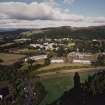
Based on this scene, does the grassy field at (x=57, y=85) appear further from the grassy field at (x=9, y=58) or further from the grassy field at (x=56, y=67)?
the grassy field at (x=9, y=58)

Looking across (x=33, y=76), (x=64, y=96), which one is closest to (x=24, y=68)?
(x=33, y=76)

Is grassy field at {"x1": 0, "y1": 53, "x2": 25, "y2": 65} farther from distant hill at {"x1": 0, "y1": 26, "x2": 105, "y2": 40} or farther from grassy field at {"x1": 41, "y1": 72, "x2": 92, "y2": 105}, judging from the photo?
grassy field at {"x1": 41, "y1": 72, "x2": 92, "y2": 105}

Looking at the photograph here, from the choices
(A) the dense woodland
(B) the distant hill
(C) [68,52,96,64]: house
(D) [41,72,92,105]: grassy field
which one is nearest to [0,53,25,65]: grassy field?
(B) the distant hill

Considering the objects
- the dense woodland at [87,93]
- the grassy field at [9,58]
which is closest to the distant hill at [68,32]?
the grassy field at [9,58]

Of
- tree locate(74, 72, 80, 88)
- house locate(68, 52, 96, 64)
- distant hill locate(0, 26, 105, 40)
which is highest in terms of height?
distant hill locate(0, 26, 105, 40)

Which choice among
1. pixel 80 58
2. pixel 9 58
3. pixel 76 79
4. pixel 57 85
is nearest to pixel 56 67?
pixel 57 85

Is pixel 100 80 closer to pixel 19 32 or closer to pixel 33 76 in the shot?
pixel 33 76
